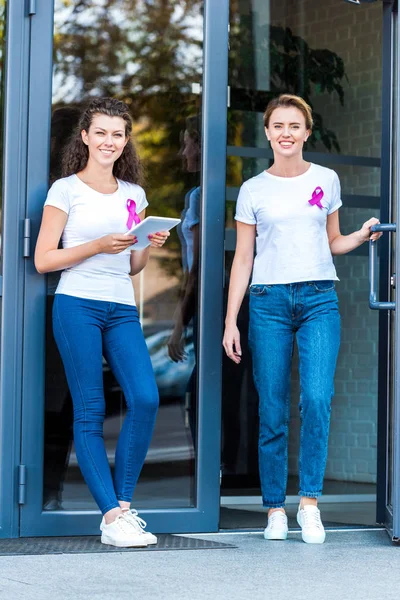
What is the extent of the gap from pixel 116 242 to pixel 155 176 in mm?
919

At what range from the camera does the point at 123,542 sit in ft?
11.7

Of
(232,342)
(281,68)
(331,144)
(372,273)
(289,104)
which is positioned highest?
(281,68)

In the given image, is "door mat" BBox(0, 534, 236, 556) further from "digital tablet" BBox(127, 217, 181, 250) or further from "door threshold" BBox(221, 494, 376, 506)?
"door threshold" BBox(221, 494, 376, 506)

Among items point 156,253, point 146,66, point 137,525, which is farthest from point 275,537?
point 146,66

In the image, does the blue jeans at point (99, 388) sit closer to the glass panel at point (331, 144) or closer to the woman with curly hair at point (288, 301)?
the woman with curly hair at point (288, 301)

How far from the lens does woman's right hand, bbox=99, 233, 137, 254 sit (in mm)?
3508

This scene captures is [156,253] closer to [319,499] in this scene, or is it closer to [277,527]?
[277,527]

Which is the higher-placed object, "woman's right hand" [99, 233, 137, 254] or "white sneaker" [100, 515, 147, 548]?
"woman's right hand" [99, 233, 137, 254]

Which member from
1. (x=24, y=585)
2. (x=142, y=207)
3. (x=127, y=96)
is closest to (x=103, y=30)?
(x=127, y=96)

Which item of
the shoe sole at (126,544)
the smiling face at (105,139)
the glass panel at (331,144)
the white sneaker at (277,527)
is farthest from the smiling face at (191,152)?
the shoe sole at (126,544)

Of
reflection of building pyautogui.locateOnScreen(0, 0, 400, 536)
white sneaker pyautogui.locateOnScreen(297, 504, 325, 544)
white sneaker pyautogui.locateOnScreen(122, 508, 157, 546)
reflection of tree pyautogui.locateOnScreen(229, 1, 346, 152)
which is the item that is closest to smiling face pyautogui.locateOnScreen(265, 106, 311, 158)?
reflection of building pyautogui.locateOnScreen(0, 0, 400, 536)

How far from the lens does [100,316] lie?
3.69 m

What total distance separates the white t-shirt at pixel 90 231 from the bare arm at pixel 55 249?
0.04 metres

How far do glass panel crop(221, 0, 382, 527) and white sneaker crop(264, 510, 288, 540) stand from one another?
1.51m
